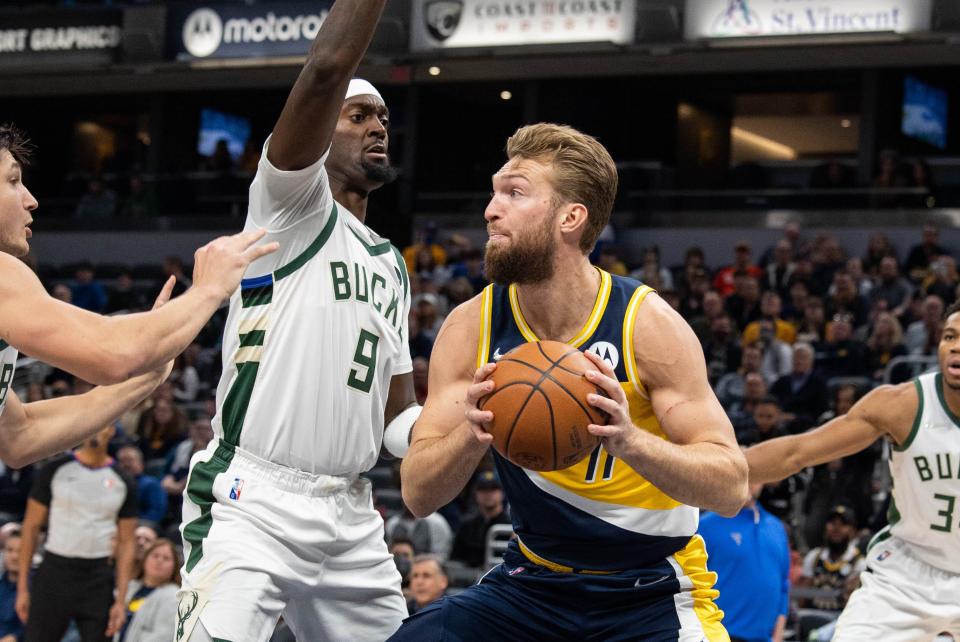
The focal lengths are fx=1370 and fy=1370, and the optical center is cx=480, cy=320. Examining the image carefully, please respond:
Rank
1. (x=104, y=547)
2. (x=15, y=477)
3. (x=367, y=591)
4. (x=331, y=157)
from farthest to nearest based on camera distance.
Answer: (x=15, y=477) → (x=104, y=547) → (x=331, y=157) → (x=367, y=591)

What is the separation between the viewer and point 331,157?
5363 mm

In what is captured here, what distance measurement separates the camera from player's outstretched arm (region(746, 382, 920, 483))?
6.80 metres

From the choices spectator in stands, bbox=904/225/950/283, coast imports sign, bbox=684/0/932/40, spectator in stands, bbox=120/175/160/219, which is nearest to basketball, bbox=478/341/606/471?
spectator in stands, bbox=904/225/950/283

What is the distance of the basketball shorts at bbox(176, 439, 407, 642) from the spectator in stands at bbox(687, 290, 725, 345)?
972cm

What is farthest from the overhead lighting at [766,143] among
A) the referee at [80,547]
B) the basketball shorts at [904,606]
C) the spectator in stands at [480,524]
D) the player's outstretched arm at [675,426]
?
the player's outstretched arm at [675,426]

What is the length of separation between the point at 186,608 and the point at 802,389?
9.64m

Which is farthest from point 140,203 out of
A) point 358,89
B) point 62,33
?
point 358,89

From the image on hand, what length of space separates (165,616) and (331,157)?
5.56 m

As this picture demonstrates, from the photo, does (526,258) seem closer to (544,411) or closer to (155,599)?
(544,411)

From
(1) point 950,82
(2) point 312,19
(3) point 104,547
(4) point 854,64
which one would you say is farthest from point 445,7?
(3) point 104,547

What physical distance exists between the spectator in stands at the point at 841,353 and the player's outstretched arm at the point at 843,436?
661 centimetres

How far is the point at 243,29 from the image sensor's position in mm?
22016

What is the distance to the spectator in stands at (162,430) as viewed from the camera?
15.0m

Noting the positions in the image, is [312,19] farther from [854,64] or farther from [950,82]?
[950,82]
